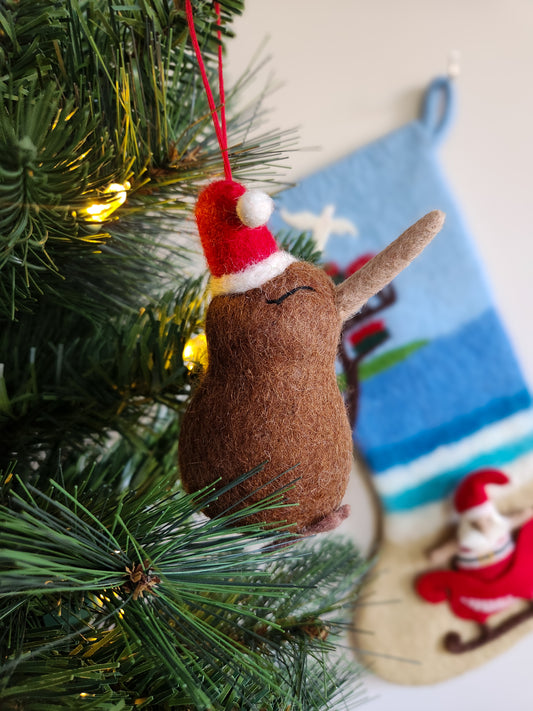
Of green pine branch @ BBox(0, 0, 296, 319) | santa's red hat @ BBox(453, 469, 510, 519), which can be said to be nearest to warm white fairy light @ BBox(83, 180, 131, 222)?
green pine branch @ BBox(0, 0, 296, 319)

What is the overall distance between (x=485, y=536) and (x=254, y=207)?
2.26ft

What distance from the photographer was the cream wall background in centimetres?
86

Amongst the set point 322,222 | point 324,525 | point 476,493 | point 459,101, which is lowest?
point 476,493

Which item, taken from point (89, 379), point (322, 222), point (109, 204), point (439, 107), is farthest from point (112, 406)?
point (439, 107)

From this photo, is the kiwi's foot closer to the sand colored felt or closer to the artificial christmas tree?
the artificial christmas tree

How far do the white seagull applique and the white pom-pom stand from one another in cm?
59

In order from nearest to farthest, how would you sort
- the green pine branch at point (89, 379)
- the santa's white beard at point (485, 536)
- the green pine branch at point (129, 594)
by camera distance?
the green pine branch at point (129, 594) → the green pine branch at point (89, 379) → the santa's white beard at point (485, 536)

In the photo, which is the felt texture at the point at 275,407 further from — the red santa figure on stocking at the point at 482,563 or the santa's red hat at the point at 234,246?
the red santa figure on stocking at the point at 482,563

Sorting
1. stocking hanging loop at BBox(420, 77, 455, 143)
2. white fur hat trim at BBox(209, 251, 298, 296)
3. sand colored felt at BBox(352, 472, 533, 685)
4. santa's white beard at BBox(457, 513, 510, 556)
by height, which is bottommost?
sand colored felt at BBox(352, 472, 533, 685)

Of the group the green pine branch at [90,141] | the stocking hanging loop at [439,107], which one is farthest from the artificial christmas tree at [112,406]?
the stocking hanging loop at [439,107]

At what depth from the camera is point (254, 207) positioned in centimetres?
25

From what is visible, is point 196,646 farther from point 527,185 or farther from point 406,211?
point 527,185

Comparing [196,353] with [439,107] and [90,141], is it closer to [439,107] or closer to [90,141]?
[90,141]

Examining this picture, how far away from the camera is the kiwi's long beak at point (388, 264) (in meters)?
0.25
